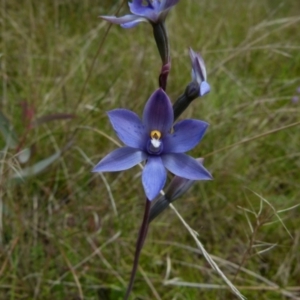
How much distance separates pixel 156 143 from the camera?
1.02 meters

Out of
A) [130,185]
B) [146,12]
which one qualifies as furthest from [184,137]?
[130,185]

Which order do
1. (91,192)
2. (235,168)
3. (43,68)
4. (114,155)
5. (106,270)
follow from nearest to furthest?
(114,155) < (106,270) < (91,192) < (235,168) < (43,68)

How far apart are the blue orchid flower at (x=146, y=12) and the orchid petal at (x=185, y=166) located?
0.25 metres

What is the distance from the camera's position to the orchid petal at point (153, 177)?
93 centimetres

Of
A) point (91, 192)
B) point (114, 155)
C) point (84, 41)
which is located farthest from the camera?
point (84, 41)

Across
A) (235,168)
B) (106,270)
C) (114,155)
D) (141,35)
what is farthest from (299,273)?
(141,35)

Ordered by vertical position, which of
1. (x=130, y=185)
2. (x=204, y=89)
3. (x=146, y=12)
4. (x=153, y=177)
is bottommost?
(x=130, y=185)

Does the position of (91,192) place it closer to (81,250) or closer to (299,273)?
(81,250)

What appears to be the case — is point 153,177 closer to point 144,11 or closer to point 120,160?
point 120,160

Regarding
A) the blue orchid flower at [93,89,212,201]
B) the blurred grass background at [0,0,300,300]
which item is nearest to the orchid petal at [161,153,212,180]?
the blue orchid flower at [93,89,212,201]

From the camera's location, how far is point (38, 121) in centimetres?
170

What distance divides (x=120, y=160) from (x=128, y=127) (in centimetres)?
6

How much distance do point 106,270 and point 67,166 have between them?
1.49ft

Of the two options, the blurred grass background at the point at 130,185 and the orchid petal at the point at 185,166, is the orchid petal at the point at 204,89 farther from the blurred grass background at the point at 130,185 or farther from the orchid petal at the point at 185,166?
the blurred grass background at the point at 130,185
